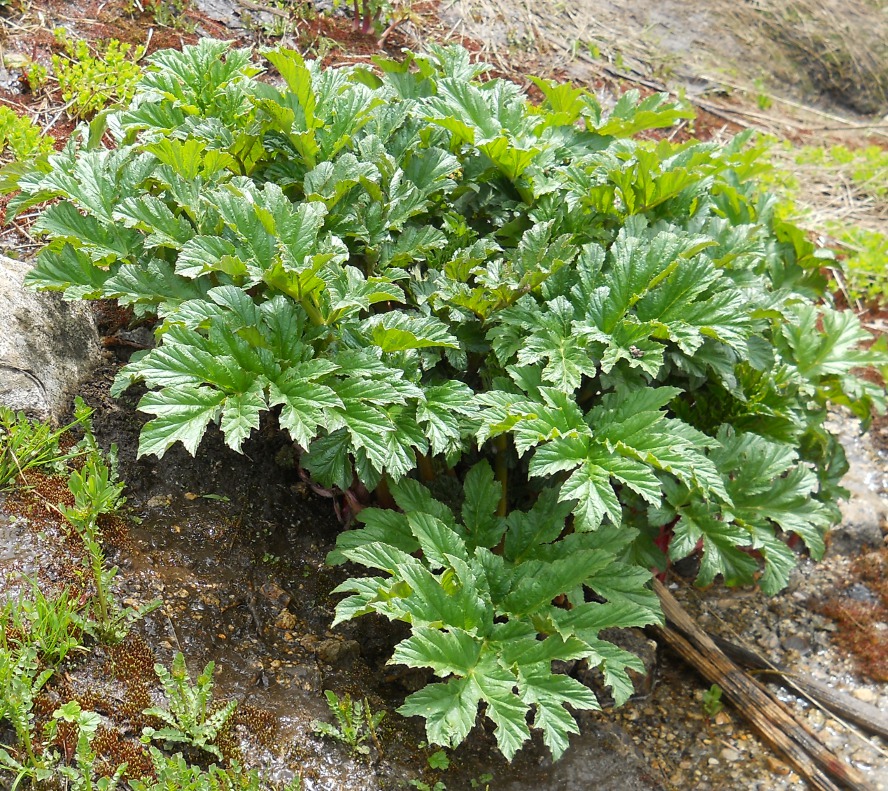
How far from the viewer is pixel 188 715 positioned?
1988 mm

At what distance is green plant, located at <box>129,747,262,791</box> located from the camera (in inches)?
72.0

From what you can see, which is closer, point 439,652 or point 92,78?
point 439,652

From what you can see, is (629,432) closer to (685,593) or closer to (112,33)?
(685,593)

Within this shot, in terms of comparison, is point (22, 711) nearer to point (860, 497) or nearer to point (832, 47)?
point (860, 497)

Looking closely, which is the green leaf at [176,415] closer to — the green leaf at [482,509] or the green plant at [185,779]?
the green plant at [185,779]

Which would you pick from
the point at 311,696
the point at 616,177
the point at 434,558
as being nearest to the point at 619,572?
the point at 434,558

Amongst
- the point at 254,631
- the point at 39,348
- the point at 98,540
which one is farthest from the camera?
the point at 39,348

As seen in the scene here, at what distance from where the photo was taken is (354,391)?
85.4 inches

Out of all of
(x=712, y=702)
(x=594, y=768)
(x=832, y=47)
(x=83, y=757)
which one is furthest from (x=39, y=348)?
(x=832, y=47)

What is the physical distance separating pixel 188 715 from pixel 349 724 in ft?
1.49

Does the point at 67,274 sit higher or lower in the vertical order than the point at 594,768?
higher

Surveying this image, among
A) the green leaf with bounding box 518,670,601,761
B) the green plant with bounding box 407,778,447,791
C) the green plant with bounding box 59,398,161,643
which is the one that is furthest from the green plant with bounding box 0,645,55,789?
the green leaf with bounding box 518,670,601,761

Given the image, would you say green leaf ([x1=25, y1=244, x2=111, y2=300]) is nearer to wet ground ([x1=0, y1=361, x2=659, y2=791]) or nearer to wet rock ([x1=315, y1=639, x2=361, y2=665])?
wet ground ([x1=0, y1=361, x2=659, y2=791])

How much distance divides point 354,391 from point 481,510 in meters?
0.61
